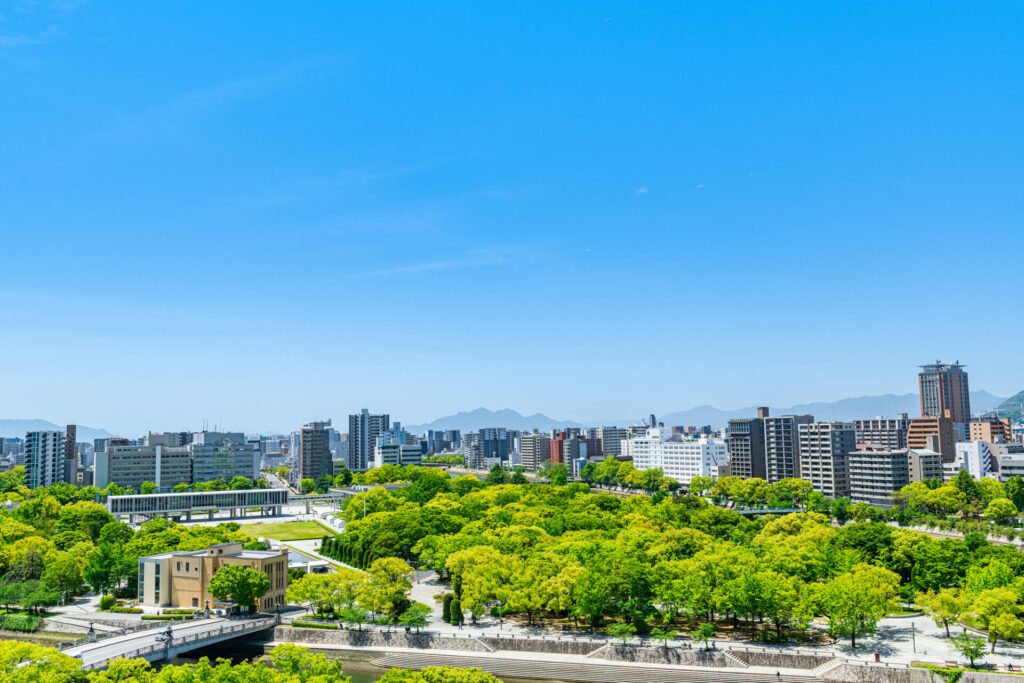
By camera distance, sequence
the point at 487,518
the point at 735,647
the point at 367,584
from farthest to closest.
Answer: the point at 487,518 < the point at 367,584 < the point at 735,647

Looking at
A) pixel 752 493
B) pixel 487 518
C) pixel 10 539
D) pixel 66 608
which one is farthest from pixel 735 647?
pixel 752 493

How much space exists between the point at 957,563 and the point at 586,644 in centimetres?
2360

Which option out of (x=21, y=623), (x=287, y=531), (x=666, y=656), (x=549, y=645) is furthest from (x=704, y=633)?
(x=287, y=531)

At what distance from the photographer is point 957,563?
44938 millimetres

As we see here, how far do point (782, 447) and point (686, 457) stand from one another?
21376mm

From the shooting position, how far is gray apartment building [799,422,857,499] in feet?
341

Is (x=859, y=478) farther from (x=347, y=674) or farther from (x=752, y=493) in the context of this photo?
(x=347, y=674)

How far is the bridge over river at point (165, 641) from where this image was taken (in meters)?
34.8

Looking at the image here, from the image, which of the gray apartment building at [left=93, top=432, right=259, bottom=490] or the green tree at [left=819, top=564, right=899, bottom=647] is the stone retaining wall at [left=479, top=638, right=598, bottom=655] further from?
the gray apartment building at [left=93, top=432, right=259, bottom=490]

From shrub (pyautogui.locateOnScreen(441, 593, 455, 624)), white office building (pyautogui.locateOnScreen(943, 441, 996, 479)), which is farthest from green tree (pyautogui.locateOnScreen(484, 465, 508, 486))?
shrub (pyautogui.locateOnScreen(441, 593, 455, 624))

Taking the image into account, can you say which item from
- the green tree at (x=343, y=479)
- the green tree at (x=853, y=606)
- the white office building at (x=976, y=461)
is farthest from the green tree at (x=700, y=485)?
the green tree at (x=853, y=606)

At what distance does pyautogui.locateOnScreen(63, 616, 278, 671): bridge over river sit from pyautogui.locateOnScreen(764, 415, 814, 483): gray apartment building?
297ft

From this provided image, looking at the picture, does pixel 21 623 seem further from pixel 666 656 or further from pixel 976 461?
pixel 976 461

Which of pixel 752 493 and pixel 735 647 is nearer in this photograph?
pixel 735 647
